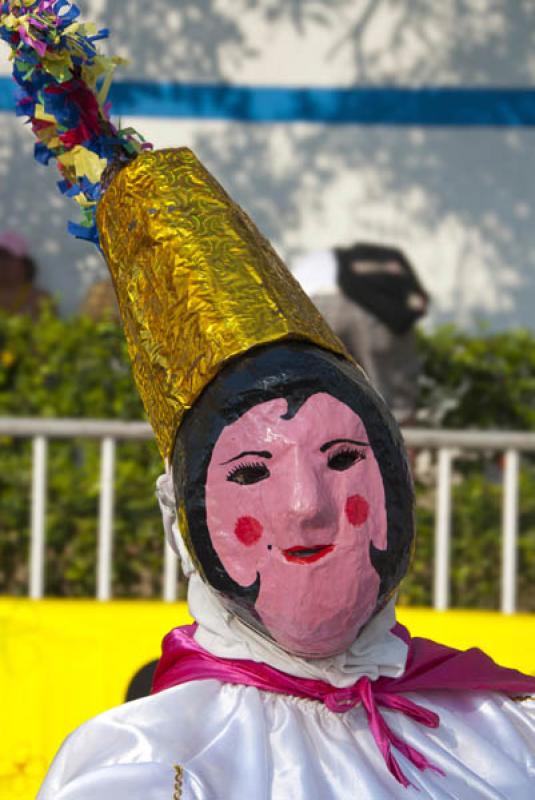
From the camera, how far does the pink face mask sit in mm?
1723

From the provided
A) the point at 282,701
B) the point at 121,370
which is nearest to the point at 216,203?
the point at 282,701

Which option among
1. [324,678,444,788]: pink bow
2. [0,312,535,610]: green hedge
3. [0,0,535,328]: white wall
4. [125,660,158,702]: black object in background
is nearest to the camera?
[324,678,444,788]: pink bow

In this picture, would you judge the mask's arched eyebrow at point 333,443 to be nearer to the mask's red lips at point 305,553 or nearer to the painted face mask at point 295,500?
the painted face mask at point 295,500

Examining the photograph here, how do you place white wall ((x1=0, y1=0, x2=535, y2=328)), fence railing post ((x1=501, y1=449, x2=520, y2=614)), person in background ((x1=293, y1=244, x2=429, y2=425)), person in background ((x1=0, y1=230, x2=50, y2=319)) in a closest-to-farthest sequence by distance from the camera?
fence railing post ((x1=501, y1=449, x2=520, y2=614)), person in background ((x1=293, y1=244, x2=429, y2=425)), person in background ((x1=0, y1=230, x2=50, y2=319)), white wall ((x1=0, y1=0, x2=535, y2=328))

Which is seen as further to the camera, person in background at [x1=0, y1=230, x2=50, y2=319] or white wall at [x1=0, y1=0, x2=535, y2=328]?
white wall at [x1=0, y1=0, x2=535, y2=328]

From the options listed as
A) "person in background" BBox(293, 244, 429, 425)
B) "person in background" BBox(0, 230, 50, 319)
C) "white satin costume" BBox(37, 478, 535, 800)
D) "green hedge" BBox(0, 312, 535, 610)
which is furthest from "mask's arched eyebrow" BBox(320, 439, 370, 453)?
"person in background" BBox(0, 230, 50, 319)

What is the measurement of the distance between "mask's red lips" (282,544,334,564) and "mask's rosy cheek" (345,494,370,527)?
5cm

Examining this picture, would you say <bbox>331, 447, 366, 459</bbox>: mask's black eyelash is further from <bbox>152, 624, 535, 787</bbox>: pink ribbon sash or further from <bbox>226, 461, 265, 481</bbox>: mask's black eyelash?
<bbox>152, 624, 535, 787</bbox>: pink ribbon sash

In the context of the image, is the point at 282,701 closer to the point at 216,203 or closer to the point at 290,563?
the point at 290,563

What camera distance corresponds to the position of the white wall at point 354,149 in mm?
6922

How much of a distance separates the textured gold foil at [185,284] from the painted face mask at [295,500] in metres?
0.05

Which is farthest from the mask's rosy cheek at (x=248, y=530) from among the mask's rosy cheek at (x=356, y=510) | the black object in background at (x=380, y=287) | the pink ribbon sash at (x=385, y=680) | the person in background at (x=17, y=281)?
the person in background at (x=17, y=281)

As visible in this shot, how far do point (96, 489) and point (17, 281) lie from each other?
2577 millimetres

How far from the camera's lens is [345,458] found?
179 centimetres
